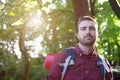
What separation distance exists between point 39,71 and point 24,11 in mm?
20706

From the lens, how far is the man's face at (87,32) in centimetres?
401

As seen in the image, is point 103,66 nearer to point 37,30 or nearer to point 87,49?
point 87,49

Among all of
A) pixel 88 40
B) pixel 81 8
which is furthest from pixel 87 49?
pixel 81 8

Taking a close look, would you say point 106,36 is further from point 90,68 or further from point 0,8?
point 90,68

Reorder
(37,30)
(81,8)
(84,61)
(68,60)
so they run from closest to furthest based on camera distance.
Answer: (68,60), (84,61), (81,8), (37,30)

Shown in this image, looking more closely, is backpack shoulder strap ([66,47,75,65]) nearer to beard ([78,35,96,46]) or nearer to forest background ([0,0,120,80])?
beard ([78,35,96,46])

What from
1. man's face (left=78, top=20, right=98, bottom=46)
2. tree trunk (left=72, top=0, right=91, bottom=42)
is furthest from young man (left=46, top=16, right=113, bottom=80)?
tree trunk (left=72, top=0, right=91, bottom=42)

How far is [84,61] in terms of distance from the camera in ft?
13.2

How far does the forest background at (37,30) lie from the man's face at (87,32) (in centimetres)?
283

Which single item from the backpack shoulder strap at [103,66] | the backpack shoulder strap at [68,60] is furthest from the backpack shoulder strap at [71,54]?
the backpack shoulder strap at [103,66]

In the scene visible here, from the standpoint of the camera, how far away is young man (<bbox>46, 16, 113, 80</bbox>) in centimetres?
393

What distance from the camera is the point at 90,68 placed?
158 inches

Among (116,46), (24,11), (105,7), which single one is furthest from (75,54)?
(116,46)

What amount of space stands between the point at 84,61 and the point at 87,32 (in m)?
0.36
